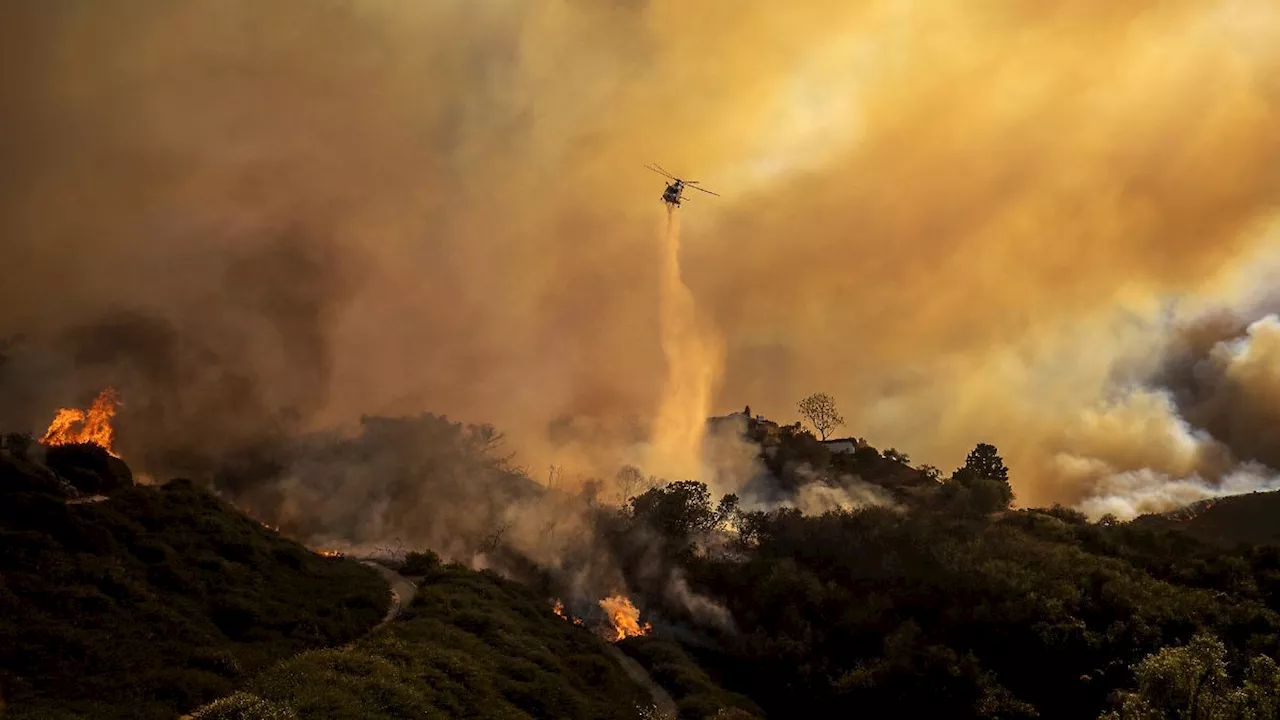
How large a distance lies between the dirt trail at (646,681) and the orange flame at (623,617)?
9836 millimetres

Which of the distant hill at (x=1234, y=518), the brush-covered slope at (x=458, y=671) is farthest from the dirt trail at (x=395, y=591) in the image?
the distant hill at (x=1234, y=518)

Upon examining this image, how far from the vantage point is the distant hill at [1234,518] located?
160 meters

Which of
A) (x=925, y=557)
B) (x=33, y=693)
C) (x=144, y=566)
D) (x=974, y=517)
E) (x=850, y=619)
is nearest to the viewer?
(x=33, y=693)

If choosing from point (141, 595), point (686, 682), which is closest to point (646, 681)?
point (686, 682)

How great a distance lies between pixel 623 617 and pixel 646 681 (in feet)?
77.6

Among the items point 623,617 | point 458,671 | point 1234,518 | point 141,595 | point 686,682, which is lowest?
point 686,682

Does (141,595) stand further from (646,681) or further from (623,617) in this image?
(623,617)

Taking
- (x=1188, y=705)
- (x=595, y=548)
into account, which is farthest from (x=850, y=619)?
(x=1188, y=705)

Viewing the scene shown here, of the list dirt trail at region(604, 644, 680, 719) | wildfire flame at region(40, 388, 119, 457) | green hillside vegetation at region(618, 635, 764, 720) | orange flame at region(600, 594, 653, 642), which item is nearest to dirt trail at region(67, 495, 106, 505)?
wildfire flame at region(40, 388, 119, 457)

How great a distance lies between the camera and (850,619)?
90938mm

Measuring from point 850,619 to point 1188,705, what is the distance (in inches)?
2308

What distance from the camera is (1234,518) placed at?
172125 mm

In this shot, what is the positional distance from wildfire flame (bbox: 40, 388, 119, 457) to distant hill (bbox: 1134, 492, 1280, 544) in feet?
685

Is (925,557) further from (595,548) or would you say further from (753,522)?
(595,548)
